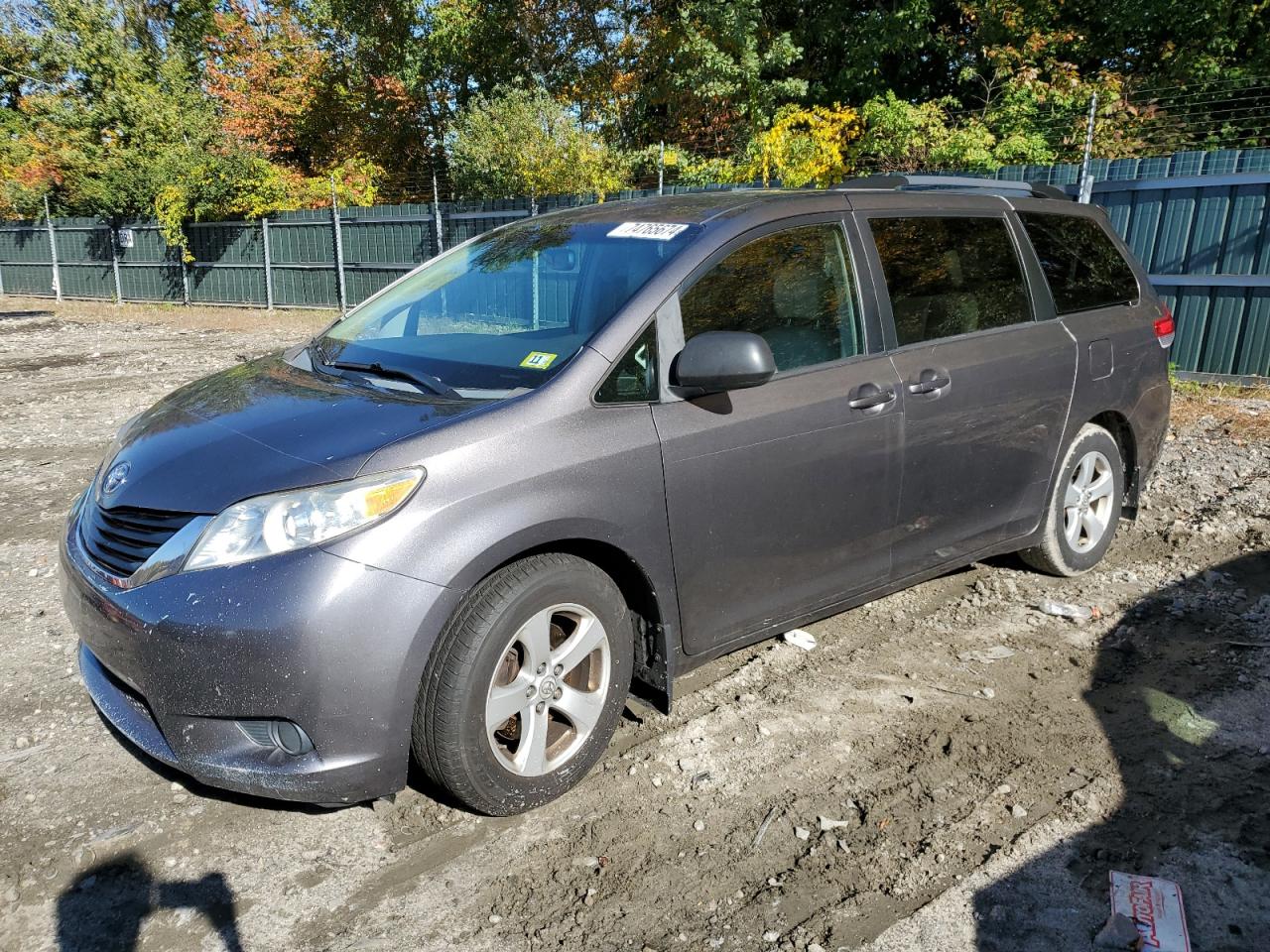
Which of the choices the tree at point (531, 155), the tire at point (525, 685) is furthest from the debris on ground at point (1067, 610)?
the tree at point (531, 155)

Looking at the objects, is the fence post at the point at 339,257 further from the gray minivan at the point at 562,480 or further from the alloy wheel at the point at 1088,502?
the alloy wheel at the point at 1088,502

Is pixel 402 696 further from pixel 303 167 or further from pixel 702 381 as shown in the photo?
pixel 303 167

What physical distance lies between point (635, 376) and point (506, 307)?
2.38 feet

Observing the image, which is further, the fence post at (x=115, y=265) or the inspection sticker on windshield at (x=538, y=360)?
the fence post at (x=115, y=265)

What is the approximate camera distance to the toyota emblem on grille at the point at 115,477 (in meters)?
3.08

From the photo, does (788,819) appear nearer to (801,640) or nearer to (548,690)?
(548,690)

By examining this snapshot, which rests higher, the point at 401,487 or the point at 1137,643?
the point at 401,487

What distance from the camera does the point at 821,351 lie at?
11.9ft

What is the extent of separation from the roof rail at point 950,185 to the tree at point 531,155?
45.1 ft

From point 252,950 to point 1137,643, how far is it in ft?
11.7

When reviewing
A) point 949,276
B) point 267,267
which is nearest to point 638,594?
point 949,276

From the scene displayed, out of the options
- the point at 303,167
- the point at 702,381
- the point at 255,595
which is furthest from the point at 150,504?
the point at 303,167

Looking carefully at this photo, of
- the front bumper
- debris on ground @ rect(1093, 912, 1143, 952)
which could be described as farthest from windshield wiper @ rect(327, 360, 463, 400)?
debris on ground @ rect(1093, 912, 1143, 952)

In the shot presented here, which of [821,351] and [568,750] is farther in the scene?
[821,351]
